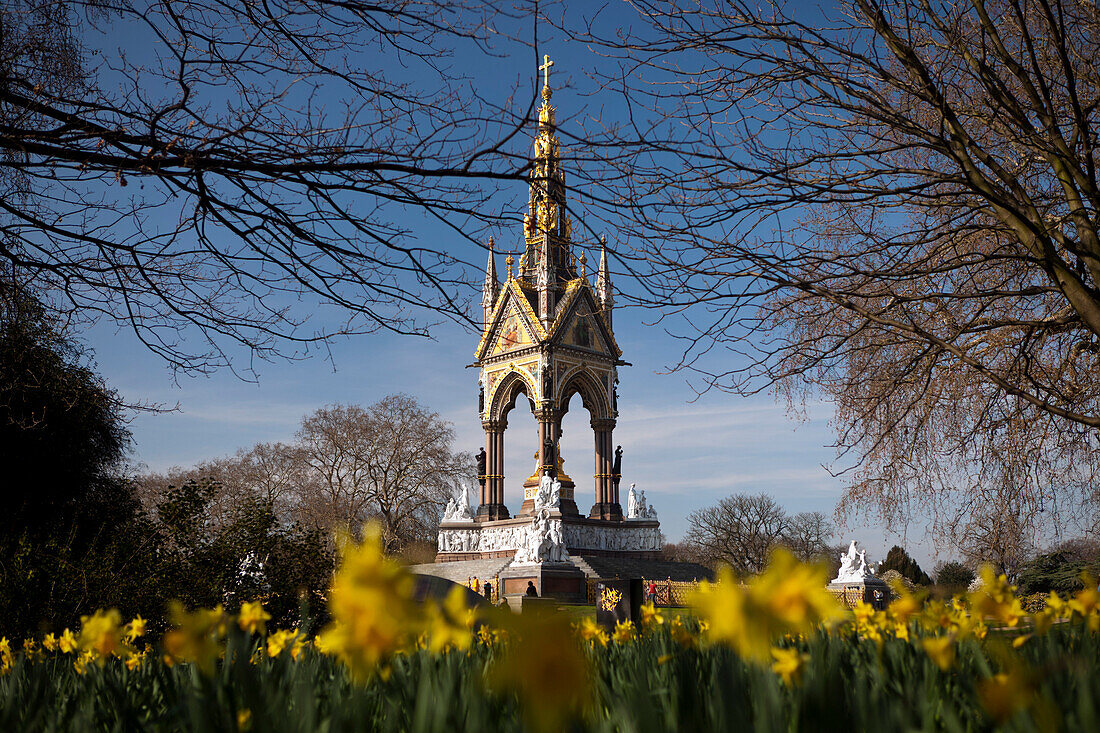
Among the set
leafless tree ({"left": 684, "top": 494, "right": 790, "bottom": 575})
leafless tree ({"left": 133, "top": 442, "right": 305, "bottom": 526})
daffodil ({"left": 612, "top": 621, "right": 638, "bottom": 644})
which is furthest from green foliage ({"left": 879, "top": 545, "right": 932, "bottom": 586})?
daffodil ({"left": 612, "top": 621, "right": 638, "bottom": 644})

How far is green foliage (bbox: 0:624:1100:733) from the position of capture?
101 centimetres

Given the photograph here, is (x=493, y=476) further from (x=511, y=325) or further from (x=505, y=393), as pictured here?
(x=511, y=325)

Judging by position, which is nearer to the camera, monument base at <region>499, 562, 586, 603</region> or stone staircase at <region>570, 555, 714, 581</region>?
monument base at <region>499, 562, 586, 603</region>

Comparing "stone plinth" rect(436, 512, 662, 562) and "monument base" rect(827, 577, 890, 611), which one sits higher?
"stone plinth" rect(436, 512, 662, 562)

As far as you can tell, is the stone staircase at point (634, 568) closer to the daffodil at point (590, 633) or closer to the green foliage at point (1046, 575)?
the green foliage at point (1046, 575)

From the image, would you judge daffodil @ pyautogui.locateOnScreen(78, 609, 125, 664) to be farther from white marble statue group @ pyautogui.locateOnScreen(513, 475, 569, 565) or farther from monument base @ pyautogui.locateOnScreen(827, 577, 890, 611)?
monument base @ pyautogui.locateOnScreen(827, 577, 890, 611)

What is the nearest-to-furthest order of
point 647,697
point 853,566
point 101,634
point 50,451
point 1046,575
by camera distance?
point 647,697, point 101,634, point 50,451, point 1046,575, point 853,566

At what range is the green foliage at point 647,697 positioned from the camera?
1015mm

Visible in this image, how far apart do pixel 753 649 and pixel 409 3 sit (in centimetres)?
464

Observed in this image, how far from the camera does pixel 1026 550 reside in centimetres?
727

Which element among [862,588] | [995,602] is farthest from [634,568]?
[995,602]

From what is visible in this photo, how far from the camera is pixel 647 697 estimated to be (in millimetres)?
1044

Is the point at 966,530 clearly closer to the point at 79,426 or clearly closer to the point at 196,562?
the point at 196,562

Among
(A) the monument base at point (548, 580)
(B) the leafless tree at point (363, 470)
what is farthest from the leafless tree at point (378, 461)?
(A) the monument base at point (548, 580)
